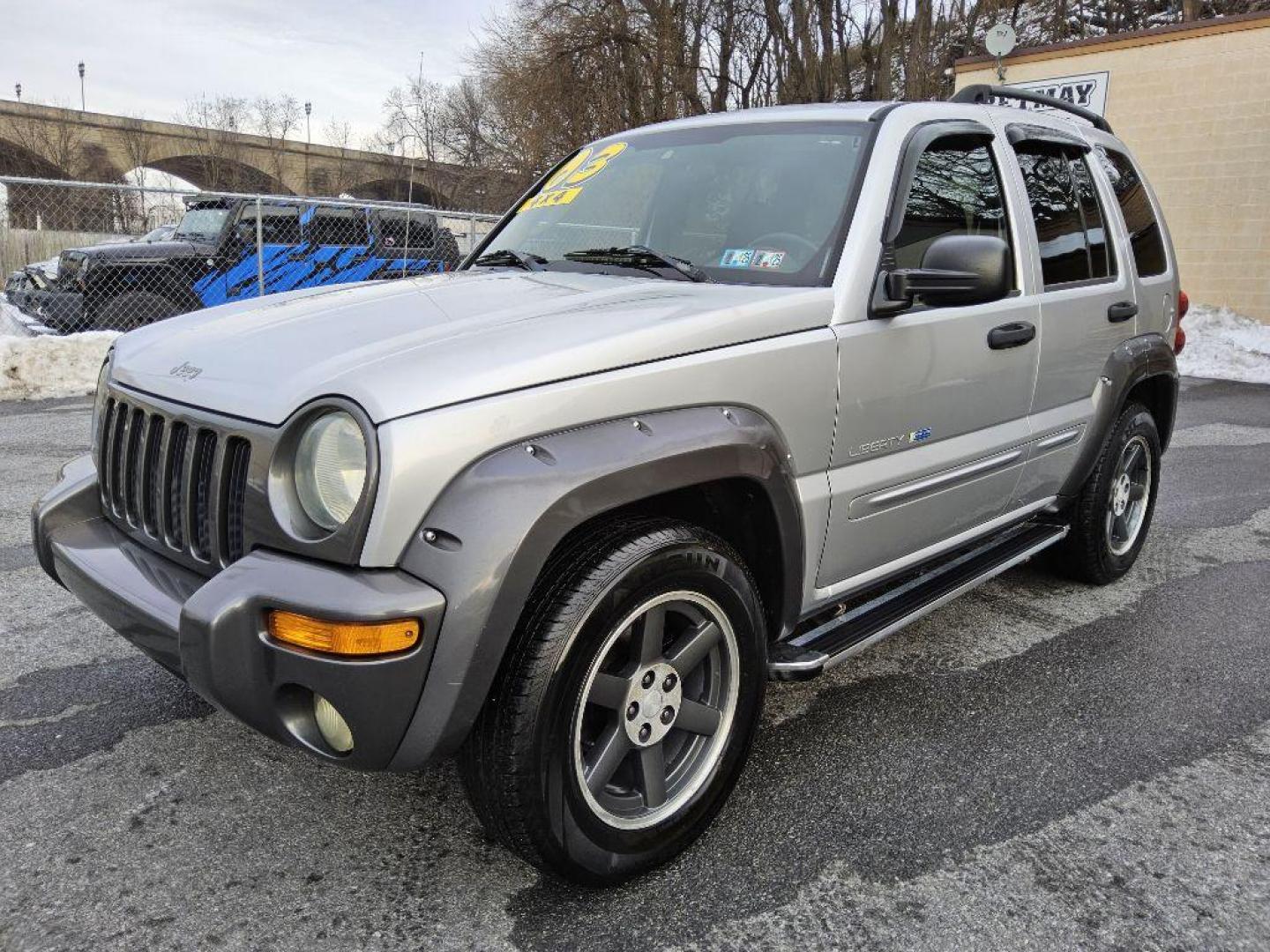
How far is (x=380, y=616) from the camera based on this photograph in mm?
1788

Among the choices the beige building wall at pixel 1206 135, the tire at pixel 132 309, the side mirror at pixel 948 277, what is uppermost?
the beige building wall at pixel 1206 135

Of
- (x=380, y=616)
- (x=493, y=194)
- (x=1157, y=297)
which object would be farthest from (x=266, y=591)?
(x=493, y=194)

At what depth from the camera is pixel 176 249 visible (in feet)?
35.8

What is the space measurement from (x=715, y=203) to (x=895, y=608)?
1356 mm

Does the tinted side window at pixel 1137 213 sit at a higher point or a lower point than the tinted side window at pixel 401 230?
lower

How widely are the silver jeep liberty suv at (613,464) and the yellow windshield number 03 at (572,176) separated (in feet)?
0.12

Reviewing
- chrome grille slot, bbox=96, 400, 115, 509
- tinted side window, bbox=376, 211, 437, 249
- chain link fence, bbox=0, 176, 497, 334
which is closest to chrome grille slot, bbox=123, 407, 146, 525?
chrome grille slot, bbox=96, 400, 115, 509

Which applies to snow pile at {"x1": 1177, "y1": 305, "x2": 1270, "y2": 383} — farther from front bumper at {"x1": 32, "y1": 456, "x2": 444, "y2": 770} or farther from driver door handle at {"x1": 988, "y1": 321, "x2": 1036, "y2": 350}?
front bumper at {"x1": 32, "y1": 456, "x2": 444, "y2": 770}

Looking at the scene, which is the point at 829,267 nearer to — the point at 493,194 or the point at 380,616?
the point at 380,616

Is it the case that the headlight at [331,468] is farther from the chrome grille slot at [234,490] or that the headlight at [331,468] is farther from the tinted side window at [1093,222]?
the tinted side window at [1093,222]

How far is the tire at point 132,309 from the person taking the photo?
34.9 feet

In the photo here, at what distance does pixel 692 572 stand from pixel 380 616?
2.35ft

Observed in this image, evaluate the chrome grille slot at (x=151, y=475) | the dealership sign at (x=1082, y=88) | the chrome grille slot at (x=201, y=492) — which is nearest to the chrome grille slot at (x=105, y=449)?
the chrome grille slot at (x=151, y=475)

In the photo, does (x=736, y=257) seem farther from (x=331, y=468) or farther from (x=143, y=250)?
(x=143, y=250)
